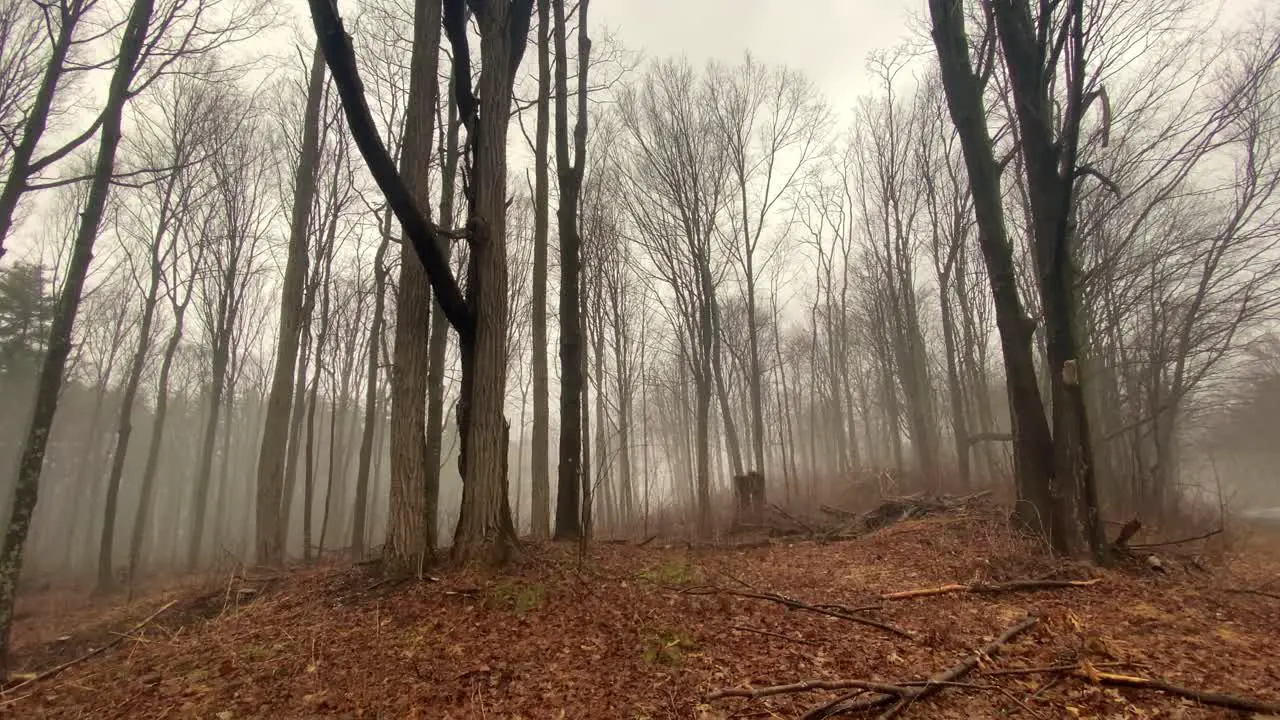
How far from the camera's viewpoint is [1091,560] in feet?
18.7

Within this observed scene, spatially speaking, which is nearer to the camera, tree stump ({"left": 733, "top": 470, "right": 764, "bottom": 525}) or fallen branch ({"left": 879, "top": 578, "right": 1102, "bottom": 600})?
fallen branch ({"left": 879, "top": 578, "right": 1102, "bottom": 600})

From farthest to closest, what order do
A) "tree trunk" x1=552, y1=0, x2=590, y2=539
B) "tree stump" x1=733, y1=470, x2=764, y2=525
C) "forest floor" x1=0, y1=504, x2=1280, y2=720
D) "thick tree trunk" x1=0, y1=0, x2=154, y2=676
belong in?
"tree stump" x1=733, y1=470, x2=764, y2=525, "tree trunk" x1=552, y1=0, x2=590, y2=539, "thick tree trunk" x1=0, y1=0, x2=154, y2=676, "forest floor" x1=0, y1=504, x2=1280, y2=720

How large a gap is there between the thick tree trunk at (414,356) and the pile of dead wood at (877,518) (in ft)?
20.9

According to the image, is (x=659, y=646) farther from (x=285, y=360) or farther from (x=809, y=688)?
(x=285, y=360)

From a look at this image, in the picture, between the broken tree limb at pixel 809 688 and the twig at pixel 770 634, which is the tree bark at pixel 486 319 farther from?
the broken tree limb at pixel 809 688

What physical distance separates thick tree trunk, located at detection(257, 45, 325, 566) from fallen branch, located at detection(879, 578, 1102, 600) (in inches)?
384

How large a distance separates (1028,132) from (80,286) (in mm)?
11443

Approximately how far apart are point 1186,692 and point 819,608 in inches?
81.2

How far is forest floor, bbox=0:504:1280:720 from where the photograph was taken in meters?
3.04

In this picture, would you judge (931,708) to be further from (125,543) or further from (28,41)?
(125,543)

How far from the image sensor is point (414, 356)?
5.73m

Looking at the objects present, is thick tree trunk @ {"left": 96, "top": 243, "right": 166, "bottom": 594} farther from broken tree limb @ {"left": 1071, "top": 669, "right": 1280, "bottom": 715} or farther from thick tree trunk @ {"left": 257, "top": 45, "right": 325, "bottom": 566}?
broken tree limb @ {"left": 1071, "top": 669, "right": 1280, "bottom": 715}

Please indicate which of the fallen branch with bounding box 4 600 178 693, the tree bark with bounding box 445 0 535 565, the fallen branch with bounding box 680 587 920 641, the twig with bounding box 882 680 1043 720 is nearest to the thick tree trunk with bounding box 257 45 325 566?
the fallen branch with bounding box 4 600 178 693

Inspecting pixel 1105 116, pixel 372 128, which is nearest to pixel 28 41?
pixel 372 128
